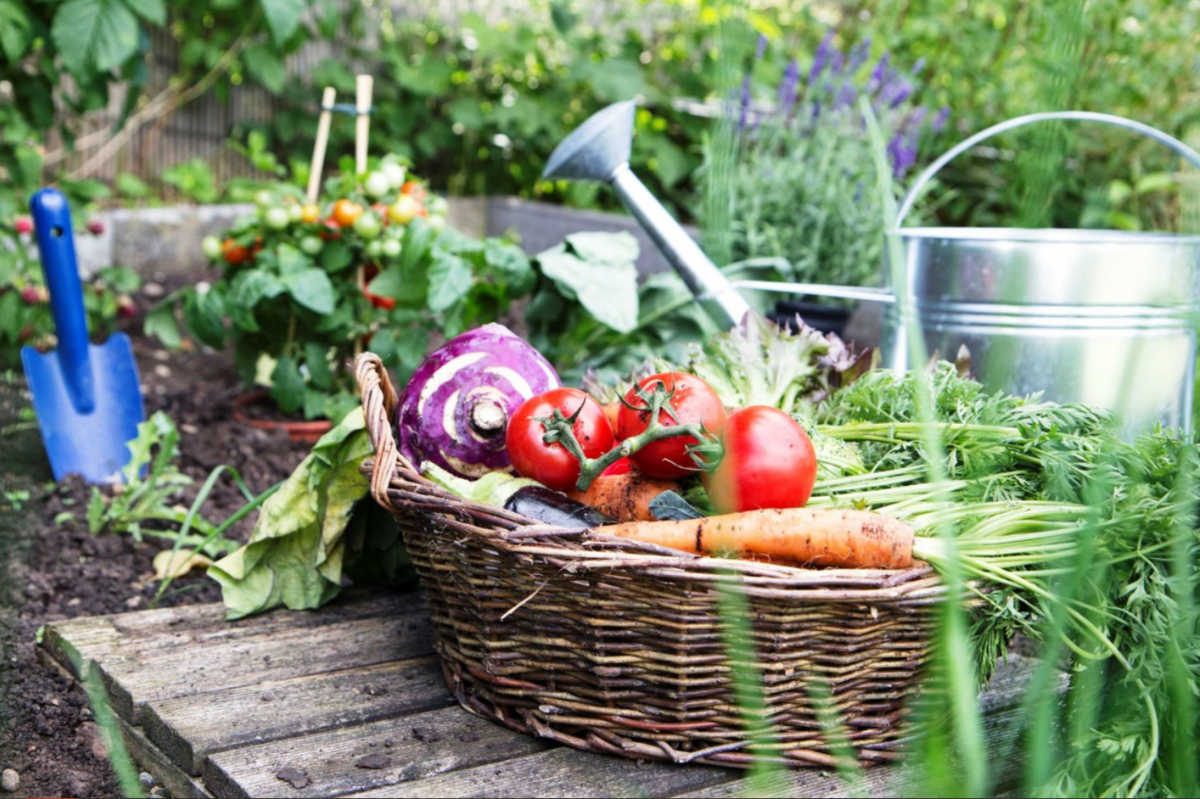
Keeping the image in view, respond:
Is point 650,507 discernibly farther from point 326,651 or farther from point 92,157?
point 92,157

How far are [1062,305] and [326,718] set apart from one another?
1.34 metres

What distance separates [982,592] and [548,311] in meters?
1.67

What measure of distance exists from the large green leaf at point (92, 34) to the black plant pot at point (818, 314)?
1.95 metres

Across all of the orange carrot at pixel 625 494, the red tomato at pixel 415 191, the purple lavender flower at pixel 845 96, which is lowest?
the orange carrot at pixel 625 494

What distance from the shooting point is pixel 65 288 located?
269cm

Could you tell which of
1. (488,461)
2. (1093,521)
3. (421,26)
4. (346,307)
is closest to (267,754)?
(488,461)

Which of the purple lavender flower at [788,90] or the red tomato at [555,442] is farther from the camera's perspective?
the purple lavender flower at [788,90]

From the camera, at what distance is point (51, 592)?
208 cm

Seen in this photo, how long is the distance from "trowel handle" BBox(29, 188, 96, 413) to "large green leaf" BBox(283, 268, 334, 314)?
0.49 m

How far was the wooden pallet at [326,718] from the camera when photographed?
1.29 metres

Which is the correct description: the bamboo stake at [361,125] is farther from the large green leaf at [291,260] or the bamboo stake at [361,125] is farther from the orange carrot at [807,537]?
the orange carrot at [807,537]

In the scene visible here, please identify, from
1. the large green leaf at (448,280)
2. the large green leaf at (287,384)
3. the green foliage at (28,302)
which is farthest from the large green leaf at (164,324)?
the large green leaf at (448,280)

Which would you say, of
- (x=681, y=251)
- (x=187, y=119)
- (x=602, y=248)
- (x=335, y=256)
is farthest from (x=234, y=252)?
(x=187, y=119)

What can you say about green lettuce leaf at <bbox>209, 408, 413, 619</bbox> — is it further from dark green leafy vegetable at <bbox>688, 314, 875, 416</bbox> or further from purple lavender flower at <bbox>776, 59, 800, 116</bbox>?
purple lavender flower at <bbox>776, 59, 800, 116</bbox>
